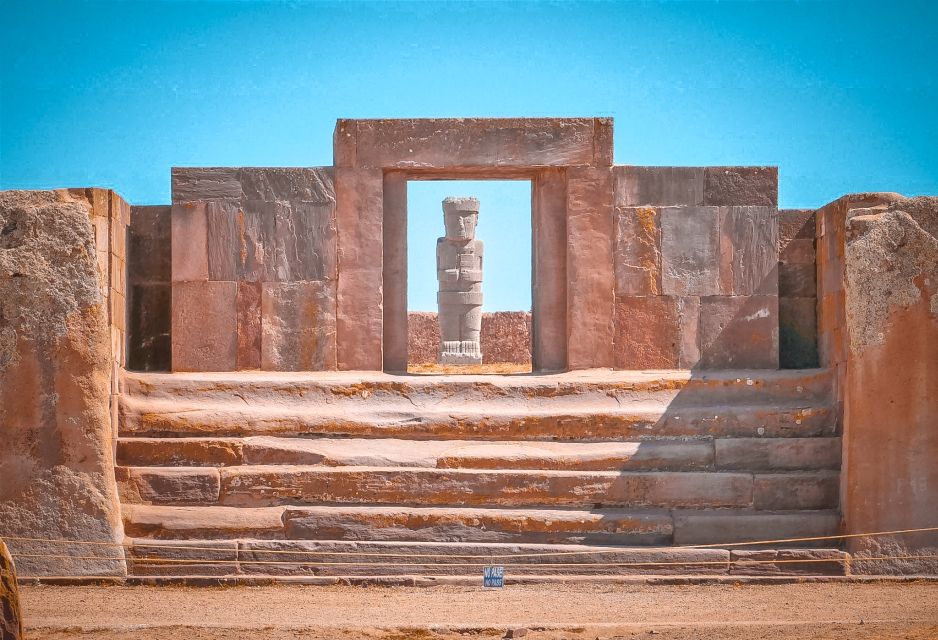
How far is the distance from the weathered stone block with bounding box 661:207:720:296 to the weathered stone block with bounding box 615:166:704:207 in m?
0.10

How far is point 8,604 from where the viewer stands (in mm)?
5730

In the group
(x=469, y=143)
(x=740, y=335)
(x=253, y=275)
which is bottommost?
(x=740, y=335)

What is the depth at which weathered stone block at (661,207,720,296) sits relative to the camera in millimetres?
10953

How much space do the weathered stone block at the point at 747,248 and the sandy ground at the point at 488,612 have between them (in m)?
3.16

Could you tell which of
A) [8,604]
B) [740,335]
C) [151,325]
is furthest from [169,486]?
[740,335]

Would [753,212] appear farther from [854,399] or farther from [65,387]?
[65,387]

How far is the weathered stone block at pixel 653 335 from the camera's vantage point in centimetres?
1091

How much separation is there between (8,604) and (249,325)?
208 inches

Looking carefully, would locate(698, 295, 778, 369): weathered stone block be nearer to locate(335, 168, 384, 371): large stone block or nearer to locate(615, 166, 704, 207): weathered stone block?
locate(615, 166, 704, 207): weathered stone block

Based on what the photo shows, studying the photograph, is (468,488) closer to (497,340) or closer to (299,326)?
(299,326)

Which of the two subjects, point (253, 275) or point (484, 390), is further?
point (253, 275)

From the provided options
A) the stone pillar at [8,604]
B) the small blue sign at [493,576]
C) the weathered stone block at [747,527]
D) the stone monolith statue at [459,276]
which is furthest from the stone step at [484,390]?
the stone monolith statue at [459,276]

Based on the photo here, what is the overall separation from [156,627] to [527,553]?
298 centimetres

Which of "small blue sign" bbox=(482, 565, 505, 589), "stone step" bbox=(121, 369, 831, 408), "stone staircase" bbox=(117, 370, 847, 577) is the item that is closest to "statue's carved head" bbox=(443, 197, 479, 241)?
"stone staircase" bbox=(117, 370, 847, 577)
